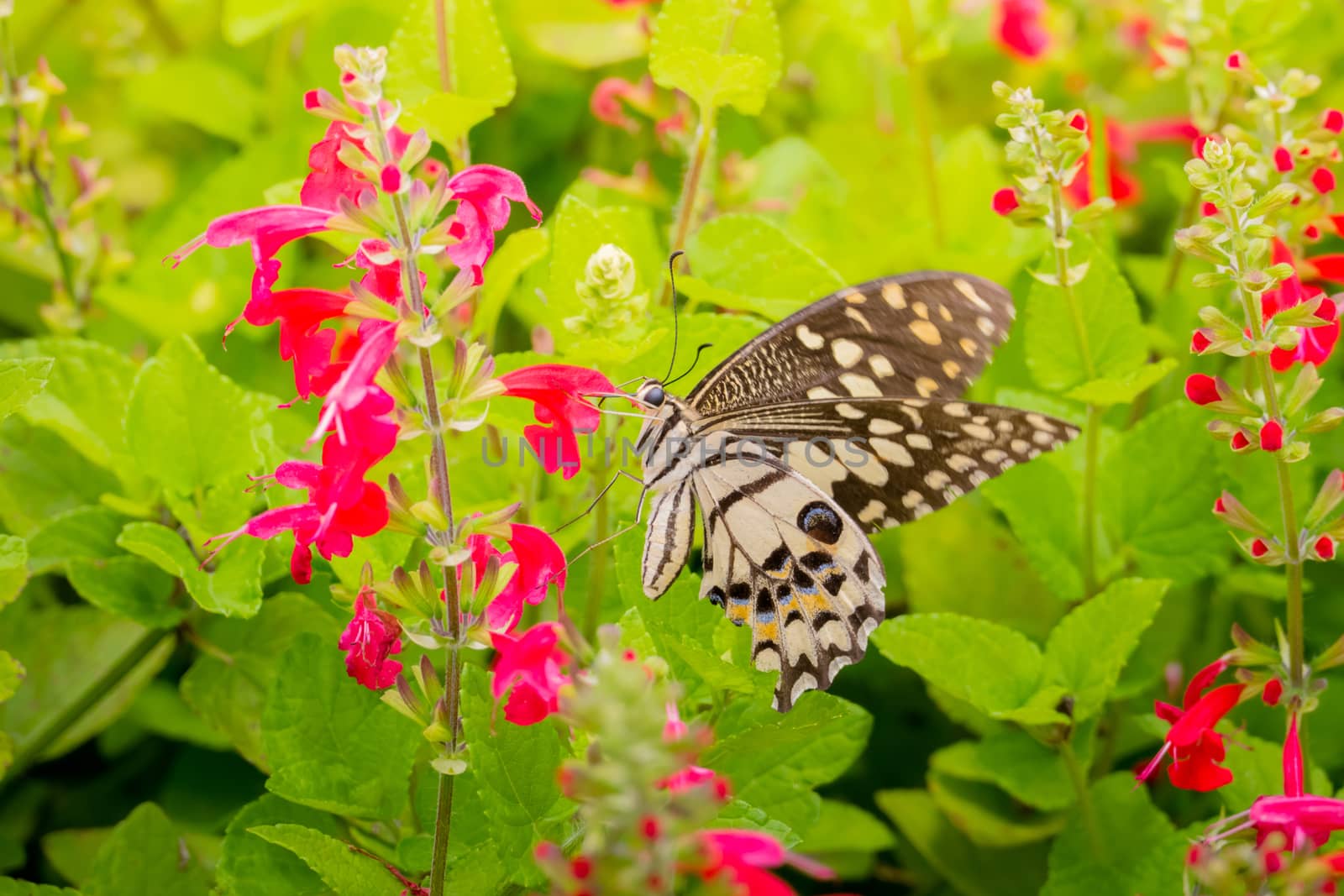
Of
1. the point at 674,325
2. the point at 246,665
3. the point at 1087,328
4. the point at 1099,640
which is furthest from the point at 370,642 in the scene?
the point at 1087,328

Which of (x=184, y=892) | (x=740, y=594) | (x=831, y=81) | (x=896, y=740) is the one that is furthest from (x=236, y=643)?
(x=831, y=81)

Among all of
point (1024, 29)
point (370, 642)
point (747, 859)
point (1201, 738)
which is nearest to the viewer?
point (747, 859)

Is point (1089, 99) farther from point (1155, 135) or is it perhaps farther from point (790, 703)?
point (790, 703)

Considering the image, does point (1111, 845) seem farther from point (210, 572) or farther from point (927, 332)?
point (210, 572)

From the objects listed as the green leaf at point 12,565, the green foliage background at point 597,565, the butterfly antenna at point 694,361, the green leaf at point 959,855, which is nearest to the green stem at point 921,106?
the green foliage background at point 597,565

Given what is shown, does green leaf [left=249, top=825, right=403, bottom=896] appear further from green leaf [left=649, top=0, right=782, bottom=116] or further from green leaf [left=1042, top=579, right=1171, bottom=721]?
green leaf [left=649, top=0, right=782, bottom=116]
